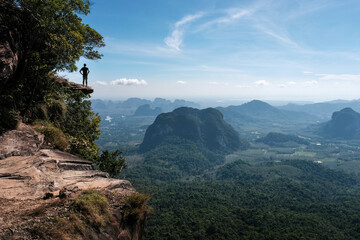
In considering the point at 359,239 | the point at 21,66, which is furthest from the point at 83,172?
the point at 359,239

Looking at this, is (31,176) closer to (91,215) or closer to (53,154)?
(53,154)

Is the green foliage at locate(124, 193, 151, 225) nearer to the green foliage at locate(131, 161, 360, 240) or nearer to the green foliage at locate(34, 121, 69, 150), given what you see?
the green foliage at locate(34, 121, 69, 150)

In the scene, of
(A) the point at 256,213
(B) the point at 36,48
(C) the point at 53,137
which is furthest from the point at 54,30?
(A) the point at 256,213

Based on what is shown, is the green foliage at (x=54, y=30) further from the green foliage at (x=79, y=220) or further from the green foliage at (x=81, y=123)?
the green foliage at (x=79, y=220)

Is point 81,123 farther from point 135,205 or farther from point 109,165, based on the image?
point 135,205

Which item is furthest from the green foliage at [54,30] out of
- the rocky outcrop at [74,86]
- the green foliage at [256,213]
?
the green foliage at [256,213]

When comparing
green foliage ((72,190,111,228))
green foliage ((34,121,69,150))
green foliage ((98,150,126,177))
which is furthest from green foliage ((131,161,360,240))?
green foliage ((72,190,111,228))
